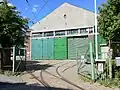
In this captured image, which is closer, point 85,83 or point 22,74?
point 85,83

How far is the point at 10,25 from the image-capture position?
20.7 meters

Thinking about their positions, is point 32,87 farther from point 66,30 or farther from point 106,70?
point 66,30

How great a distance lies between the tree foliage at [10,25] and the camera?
20.5 metres

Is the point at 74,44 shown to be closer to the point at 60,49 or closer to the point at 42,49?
the point at 60,49

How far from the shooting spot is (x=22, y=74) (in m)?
19.2

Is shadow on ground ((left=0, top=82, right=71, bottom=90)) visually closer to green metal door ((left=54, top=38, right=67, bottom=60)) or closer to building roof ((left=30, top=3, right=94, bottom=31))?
green metal door ((left=54, top=38, right=67, bottom=60))

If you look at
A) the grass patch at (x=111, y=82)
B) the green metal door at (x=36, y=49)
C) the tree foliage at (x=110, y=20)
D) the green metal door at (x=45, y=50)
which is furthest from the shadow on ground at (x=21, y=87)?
the green metal door at (x=36, y=49)

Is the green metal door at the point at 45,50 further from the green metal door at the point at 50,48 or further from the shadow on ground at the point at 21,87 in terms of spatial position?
the shadow on ground at the point at 21,87

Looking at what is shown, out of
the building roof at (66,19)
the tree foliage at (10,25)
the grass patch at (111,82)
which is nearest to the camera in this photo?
the grass patch at (111,82)

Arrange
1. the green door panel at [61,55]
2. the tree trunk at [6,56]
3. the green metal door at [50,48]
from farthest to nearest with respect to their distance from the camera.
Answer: the green metal door at [50,48]
the green door panel at [61,55]
the tree trunk at [6,56]

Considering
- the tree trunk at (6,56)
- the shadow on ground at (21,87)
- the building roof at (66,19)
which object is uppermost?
the building roof at (66,19)

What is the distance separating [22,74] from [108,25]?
6.22 meters

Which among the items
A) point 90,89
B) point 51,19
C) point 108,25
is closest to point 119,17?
point 108,25

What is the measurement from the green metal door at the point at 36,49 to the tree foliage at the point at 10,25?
60.7 ft
